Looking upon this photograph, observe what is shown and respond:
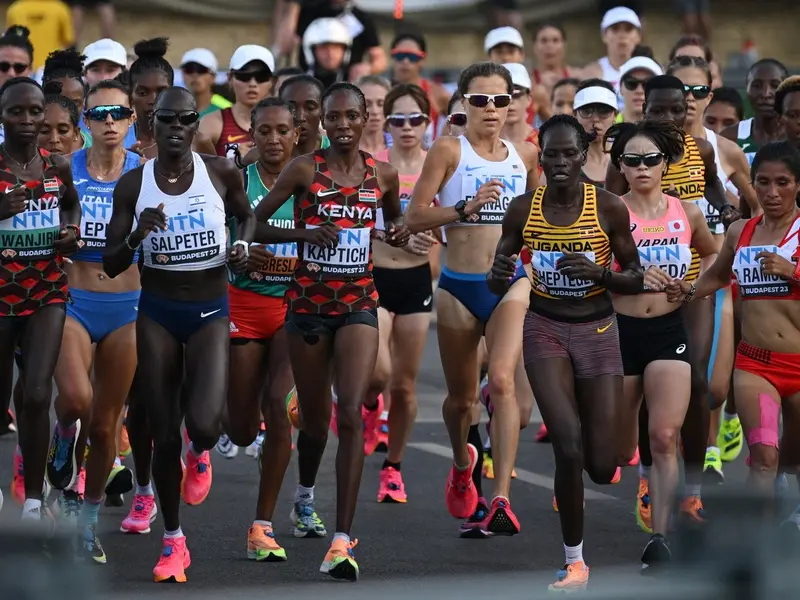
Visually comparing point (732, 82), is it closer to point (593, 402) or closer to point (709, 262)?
point (709, 262)

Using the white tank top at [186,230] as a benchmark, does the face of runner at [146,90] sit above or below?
above

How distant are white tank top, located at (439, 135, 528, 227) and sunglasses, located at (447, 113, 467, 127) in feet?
4.49

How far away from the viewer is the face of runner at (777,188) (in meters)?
8.70

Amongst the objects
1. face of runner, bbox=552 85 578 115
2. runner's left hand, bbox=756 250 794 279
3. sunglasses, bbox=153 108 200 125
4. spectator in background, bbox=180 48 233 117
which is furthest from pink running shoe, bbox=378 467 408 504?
face of runner, bbox=552 85 578 115

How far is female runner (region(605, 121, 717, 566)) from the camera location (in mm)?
8500

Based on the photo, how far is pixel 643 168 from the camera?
8.87 meters

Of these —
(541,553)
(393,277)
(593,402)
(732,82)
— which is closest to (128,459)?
(393,277)

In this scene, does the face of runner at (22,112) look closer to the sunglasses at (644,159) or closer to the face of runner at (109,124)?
the face of runner at (109,124)

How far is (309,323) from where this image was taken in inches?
336

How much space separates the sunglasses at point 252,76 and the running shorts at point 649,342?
3.80m

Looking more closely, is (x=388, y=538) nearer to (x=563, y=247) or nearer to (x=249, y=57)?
(x=563, y=247)

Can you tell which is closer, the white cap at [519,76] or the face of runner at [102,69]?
the white cap at [519,76]

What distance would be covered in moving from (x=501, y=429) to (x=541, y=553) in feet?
2.82

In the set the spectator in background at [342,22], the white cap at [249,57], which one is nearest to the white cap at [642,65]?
the white cap at [249,57]
